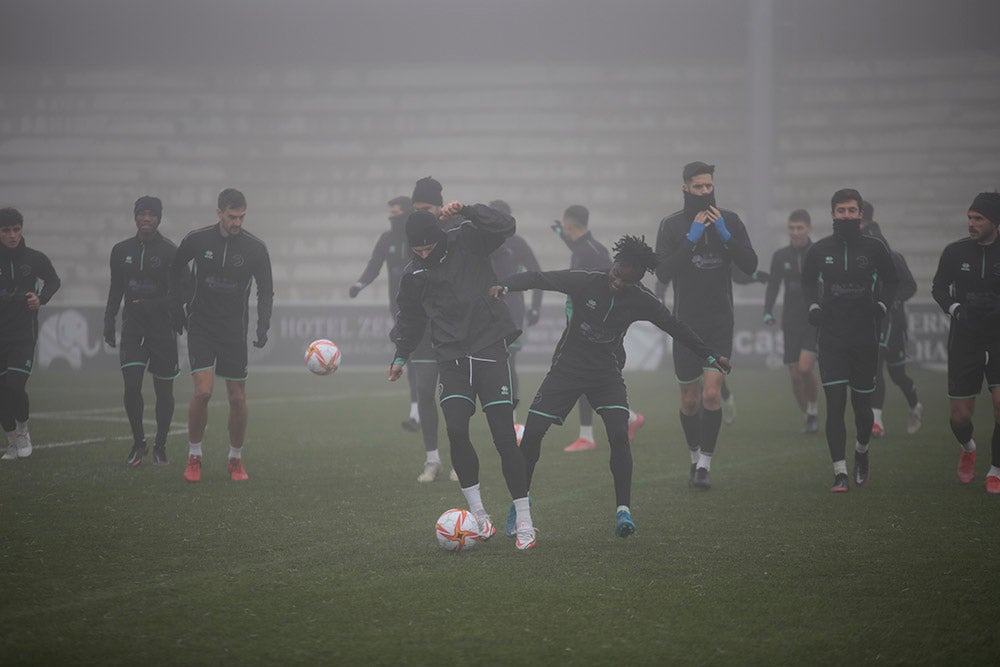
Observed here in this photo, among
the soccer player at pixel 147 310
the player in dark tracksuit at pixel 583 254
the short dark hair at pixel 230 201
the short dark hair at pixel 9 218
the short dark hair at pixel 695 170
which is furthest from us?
the player in dark tracksuit at pixel 583 254

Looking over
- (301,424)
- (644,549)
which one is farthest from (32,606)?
(301,424)

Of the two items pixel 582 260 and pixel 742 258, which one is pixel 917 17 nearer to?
pixel 582 260

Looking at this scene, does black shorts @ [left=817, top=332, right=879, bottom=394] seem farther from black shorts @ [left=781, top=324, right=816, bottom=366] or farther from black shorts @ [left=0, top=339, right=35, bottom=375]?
black shorts @ [left=0, top=339, right=35, bottom=375]

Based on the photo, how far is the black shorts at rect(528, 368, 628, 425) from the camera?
6922 mm

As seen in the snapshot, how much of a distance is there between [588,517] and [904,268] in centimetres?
560

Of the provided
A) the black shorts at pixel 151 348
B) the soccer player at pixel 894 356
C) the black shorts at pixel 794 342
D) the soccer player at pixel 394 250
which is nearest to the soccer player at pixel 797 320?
the black shorts at pixel 794 342

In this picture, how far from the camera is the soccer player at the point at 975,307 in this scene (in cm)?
805

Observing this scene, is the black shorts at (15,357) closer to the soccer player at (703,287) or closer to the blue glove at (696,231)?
the soccer player at (703,287)

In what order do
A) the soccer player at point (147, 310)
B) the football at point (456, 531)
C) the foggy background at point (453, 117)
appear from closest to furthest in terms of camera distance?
the football at point (456, 531)
the soccer player at point (147, 310)
the foggy background at point (453, 117)

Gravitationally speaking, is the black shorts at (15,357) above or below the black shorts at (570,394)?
above

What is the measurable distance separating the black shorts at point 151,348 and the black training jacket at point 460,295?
151 inches

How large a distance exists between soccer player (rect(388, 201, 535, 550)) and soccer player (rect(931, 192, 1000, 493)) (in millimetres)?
3299

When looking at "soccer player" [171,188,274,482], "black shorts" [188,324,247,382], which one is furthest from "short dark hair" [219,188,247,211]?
"black shorts" [188,324,247,382]

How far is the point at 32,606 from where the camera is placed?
514 cm
